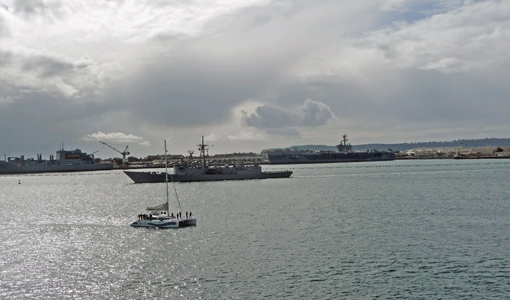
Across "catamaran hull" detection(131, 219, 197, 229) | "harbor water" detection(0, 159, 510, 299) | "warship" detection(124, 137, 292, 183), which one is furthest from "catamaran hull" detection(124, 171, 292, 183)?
"catamaran hull" detection(131, 219, 197, 229)

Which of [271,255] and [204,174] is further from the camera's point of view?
Answer: [204,174]

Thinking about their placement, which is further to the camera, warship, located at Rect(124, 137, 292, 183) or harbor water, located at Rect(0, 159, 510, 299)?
warship, located at Rect(124, 137, 292, 183)

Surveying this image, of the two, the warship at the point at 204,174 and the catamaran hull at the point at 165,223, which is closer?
the catamaran hull at the point at 165,223

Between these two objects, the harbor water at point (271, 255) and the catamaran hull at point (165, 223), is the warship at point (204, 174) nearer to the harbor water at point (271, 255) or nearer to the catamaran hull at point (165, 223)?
the harbor water at point (271, 255)

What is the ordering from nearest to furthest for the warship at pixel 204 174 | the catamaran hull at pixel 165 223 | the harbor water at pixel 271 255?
the harbor water at pixel 271 255 → the catamaran hull at pixel 165 223 → the warship at pixel 204 174

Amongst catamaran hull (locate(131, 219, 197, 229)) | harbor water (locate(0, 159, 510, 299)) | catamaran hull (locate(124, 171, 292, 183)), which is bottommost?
harbor water (locate(0, 159, 510, 299))

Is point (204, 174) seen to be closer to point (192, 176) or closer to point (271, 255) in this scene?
point (192, 176)

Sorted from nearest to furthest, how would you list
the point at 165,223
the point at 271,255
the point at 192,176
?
the point at 271,255, the point at 165,223, the point at 192,176

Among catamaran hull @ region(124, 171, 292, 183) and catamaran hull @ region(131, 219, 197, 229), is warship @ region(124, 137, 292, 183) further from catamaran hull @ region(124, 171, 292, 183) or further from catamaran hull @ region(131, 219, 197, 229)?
catamaran hull @ region(131, 219, 197, 229)

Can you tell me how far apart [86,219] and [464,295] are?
50785 mm

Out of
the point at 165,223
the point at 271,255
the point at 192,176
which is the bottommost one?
the point at 271,255

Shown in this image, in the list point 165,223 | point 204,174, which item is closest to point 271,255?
point 165,223

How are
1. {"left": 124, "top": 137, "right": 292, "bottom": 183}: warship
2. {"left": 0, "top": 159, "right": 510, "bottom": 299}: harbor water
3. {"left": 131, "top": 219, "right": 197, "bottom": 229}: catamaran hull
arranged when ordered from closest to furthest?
{"left": 0, "top": 159, "right": 510, "bottom": 299}: harbor water < {"left": 131, "top": 219, "right": 197, "bottom": 229}: catamaran hull < {"left": 124, "top": 137, "right": 292, "bottom": 183}: warship

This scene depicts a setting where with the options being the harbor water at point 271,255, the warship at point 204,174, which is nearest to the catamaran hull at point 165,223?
the harbor water at point 271,255
